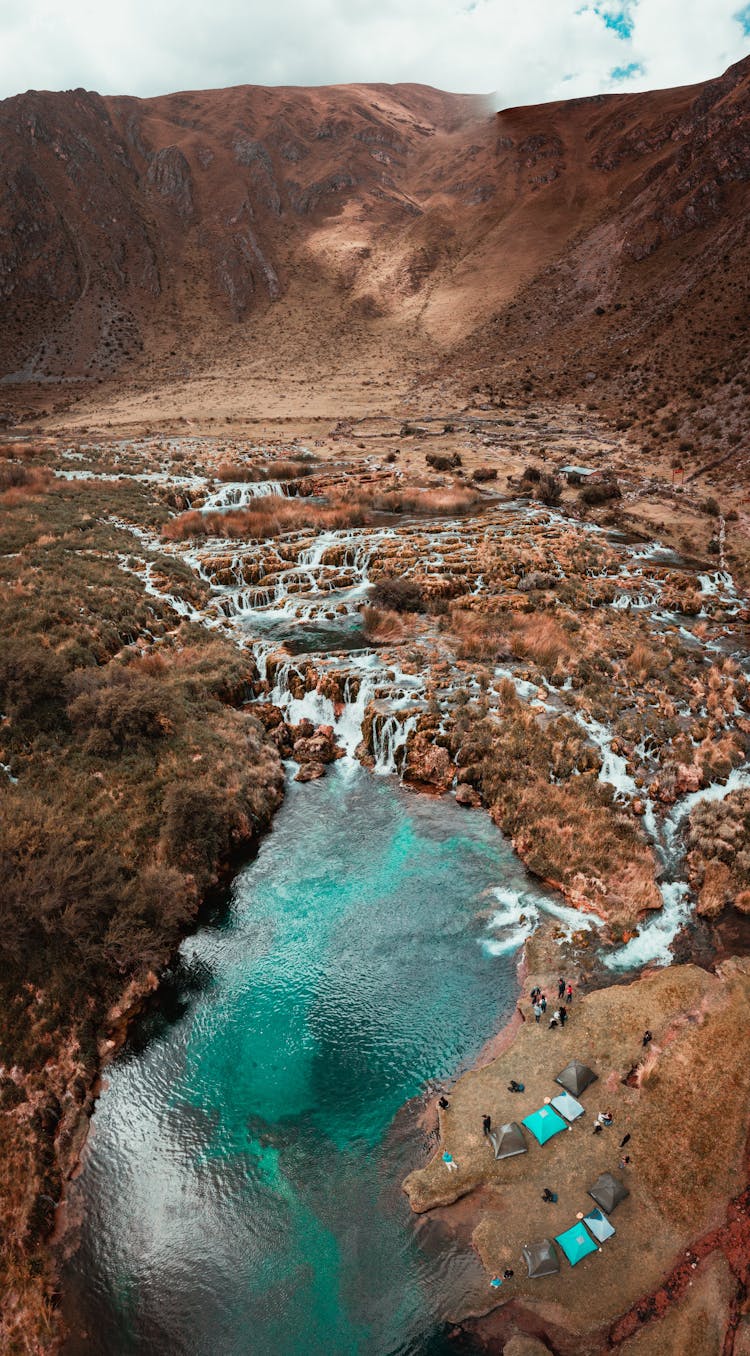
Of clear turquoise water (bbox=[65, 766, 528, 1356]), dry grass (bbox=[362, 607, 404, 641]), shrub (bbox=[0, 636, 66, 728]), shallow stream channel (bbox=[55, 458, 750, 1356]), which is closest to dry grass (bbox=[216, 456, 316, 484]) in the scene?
dry grass (bbox=[362, 607, 404, 641])

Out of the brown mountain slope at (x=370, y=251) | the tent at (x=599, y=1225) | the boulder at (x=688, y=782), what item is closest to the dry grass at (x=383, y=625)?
the boulder at (x=688, y=782)

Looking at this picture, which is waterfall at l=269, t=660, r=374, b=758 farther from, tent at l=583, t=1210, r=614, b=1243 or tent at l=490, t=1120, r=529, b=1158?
tent at l=583, t=1210, r=614, b=1243

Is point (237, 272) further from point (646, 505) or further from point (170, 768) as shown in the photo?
point (170, 768)

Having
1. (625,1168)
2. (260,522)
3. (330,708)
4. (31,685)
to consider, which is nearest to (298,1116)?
(625,1168)

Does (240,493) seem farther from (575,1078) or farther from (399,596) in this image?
(575,1078)

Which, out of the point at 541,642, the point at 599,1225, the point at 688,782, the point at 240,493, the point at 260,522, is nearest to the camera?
the point at 599,1225
